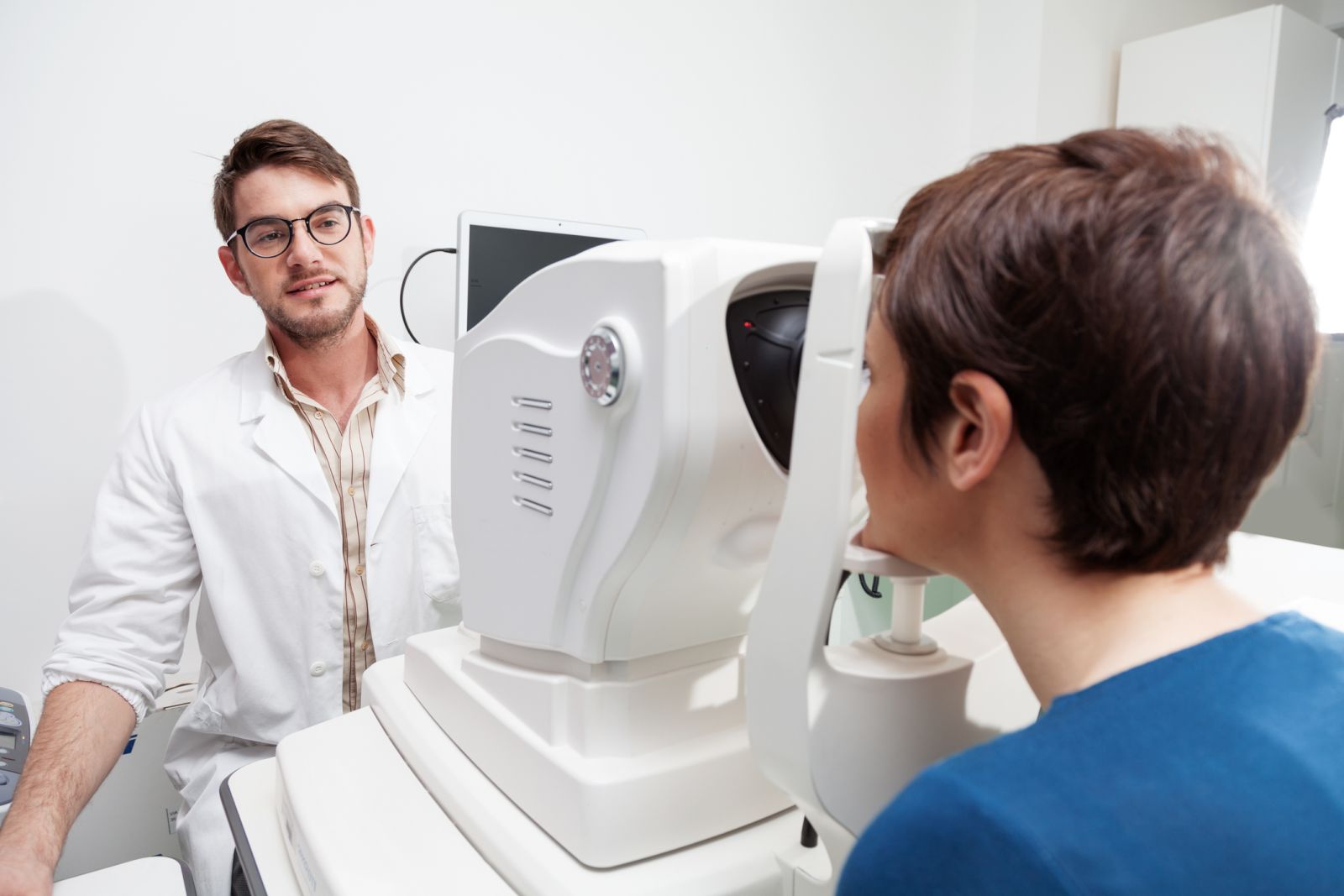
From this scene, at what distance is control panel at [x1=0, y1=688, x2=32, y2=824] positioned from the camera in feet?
2.91

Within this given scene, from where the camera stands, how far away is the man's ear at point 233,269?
1.23 meters

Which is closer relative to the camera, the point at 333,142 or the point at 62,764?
the point at 62,764

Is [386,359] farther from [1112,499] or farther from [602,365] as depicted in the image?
[1112,499]

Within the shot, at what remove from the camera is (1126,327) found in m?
0.36

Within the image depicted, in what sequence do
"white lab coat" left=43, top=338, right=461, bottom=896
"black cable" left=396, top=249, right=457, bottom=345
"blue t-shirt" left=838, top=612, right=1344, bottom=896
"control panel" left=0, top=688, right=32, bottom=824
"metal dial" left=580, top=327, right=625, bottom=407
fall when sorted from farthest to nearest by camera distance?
"black cable" left=396, top=249, right=457, bottom=345, "white lab coat" left=43, top=338, right=461, bottom=896, "control panel" left=0, top=688, right=32, bottom=824, "metal dial" left=580, top=327, right=625, bottom=407, "blue t-shirt" left=838, top=612, right=1344, bottom=896

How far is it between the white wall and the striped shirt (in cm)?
12

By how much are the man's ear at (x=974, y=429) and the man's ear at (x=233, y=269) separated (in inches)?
46.7

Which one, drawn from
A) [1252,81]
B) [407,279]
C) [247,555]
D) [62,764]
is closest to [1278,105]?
[1252,81]

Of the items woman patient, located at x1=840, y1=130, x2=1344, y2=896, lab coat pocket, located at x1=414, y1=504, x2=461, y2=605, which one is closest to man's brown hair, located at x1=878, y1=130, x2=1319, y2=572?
woman patient, located at x1=840, y1=130, x2=1344, y2=896

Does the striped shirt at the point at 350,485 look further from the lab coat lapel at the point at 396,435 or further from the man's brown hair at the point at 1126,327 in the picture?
the man's brown hair at the point at 1126,327

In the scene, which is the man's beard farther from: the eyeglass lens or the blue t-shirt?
the blue t-shirt

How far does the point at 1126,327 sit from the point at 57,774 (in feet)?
3.62

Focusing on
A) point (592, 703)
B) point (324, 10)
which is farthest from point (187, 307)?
point (592, 703)

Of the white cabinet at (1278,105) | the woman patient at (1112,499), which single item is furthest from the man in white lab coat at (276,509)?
the white cabinet at (1278,105)
